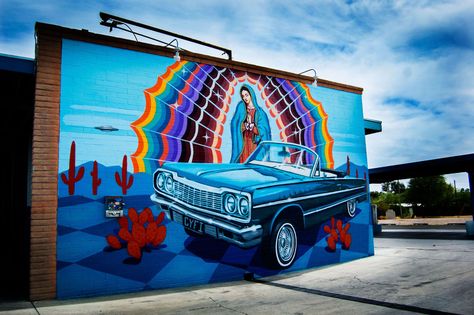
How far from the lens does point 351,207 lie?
10.2 meters

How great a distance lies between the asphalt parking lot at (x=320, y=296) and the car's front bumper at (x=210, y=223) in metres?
1.01

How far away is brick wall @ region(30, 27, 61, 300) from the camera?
611 cm

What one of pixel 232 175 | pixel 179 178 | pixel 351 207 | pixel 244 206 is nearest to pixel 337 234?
pixel 351 207

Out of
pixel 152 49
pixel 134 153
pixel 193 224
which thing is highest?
pixel 152 49

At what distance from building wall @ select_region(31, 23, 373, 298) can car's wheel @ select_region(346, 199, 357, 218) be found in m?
1.42

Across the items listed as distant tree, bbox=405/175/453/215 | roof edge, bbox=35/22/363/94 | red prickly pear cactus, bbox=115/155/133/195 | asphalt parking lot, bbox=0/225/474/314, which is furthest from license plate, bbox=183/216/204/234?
distant tree, bbox=405/175/453/215

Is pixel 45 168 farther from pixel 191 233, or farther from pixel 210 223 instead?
pixel 210 223

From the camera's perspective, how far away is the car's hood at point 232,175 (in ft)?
24.0

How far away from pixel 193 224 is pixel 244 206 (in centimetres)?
112

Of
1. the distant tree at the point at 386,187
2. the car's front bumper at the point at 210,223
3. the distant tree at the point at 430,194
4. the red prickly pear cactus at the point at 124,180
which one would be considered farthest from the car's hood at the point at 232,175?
the distant tree at the point at 386,187

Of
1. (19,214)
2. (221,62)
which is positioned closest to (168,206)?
(221,62)

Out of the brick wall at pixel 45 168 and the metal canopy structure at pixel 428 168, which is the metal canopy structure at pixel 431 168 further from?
the brick wall at pixel 45 168

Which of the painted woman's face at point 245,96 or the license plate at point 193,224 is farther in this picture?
the painted woman's face at point 245,96

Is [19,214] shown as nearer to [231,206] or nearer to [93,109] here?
[93,109]
